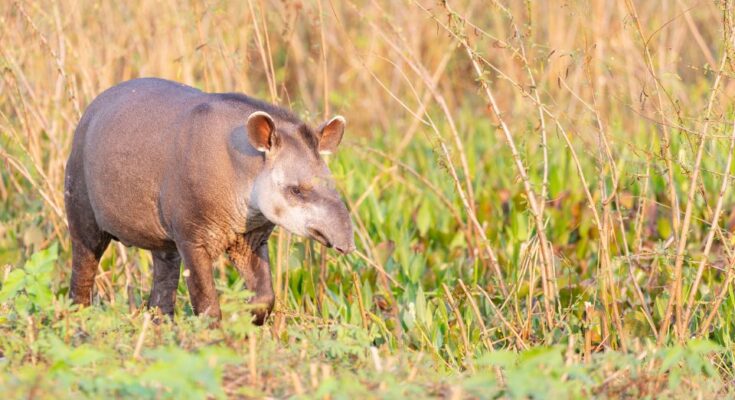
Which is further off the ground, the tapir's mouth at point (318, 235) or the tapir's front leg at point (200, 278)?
the tapir's mouth at point (318, 235)

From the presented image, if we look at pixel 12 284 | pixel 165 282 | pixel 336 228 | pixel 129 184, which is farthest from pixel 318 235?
pixel 165 282

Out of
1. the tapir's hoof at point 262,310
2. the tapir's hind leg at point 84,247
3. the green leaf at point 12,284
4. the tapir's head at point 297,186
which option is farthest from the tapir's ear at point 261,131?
the tapir's hind leg at point 84,247

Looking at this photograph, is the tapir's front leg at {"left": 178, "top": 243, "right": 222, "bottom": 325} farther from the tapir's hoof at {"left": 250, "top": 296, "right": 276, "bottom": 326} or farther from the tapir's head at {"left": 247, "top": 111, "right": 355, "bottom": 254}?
the tapir's head at {"left": 247, "top": 111, "right": 355, "bottom": 254}

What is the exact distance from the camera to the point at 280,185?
4801 millimetres

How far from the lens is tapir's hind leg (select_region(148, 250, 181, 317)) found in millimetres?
5766

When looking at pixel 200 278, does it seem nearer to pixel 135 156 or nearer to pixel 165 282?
pixel 135 156

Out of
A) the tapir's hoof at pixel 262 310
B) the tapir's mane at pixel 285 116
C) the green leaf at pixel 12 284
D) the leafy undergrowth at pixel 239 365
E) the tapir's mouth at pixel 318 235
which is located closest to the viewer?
the leafy undergrowth at pixel 239 365

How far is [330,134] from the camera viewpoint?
16.7ft

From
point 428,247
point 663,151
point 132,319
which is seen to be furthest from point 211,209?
point 428,247

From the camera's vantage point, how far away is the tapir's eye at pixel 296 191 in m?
4.77

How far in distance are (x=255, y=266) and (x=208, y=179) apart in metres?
0.51

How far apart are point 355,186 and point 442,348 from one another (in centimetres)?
309

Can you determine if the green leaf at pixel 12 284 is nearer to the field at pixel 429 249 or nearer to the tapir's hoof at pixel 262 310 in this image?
the field at pixel 429 249

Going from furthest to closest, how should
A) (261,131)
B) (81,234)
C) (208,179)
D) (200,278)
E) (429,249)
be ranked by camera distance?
(429,249), (81,234), (200,278), (208,179), (261,131)
